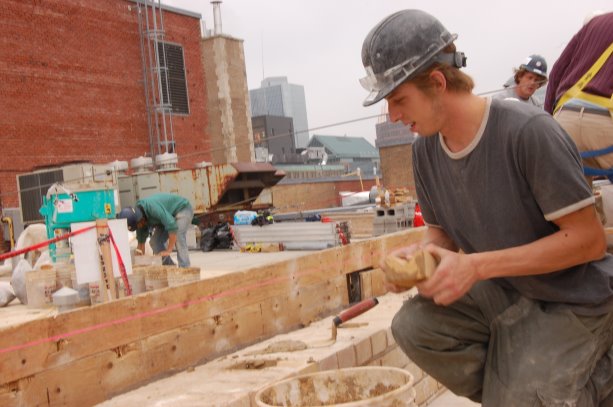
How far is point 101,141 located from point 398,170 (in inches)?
510

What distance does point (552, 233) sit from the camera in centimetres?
247

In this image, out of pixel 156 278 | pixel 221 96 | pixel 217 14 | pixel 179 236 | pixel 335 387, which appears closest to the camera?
pixel 335 387

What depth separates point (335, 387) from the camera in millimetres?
3139

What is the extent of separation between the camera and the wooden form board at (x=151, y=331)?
409 centimetres

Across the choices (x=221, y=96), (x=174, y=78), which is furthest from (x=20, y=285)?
(x=221, y=96)

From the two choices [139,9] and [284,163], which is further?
[284,163]

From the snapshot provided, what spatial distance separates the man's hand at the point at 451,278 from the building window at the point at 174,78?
90.5 feet

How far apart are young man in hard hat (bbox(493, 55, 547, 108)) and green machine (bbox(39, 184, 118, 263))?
7.94 m

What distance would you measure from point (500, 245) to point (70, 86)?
25.0 m

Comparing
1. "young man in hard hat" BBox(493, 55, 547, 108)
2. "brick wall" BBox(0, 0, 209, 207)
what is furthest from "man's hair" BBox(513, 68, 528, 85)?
"brick wall" BBox(0, 0, 209, 207)

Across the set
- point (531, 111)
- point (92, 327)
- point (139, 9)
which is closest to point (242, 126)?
point (139, 9)

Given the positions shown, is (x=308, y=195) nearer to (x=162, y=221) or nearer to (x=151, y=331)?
(x=162, y=221)

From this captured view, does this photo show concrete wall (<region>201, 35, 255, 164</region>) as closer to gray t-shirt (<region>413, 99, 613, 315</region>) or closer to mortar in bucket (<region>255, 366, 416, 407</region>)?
mortar in bucket (<region>255, 366, 416, 407</region>)

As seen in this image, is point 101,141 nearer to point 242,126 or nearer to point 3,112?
point 3,112
